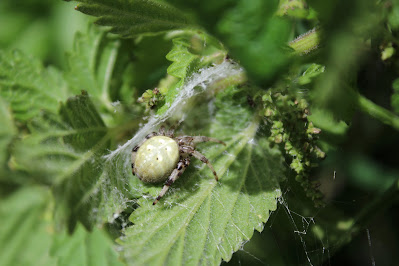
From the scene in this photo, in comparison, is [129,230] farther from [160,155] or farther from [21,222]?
[21,222]

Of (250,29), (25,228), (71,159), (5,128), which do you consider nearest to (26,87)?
(5,128)

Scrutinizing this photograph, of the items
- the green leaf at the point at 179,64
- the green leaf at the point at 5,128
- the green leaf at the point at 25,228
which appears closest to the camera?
the green leaf at the point at 179,64

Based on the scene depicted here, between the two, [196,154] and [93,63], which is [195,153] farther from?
[93,63]

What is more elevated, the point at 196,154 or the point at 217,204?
the point at 196,154

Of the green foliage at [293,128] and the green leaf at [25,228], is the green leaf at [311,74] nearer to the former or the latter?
the green foliage at [293,128]

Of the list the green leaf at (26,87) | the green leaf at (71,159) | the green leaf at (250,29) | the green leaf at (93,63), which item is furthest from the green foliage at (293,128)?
the green leaf at (26,87)

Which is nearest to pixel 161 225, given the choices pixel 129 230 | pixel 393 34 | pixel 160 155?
pixel 129 230

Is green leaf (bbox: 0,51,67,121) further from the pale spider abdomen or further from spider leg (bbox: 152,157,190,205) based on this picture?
spider leg (bbox: 152,157,190,205)
